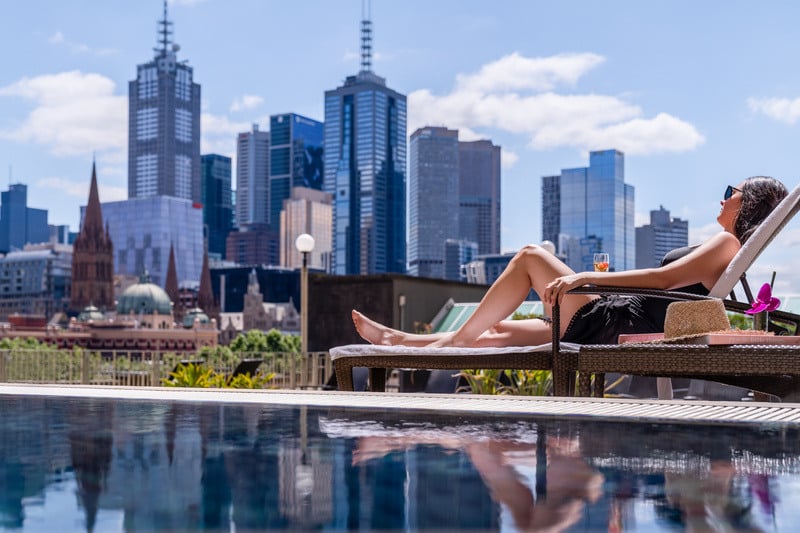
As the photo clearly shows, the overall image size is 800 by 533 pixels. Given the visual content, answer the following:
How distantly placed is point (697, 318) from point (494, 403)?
0.95 meters

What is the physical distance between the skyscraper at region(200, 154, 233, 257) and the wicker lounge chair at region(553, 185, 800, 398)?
483ft

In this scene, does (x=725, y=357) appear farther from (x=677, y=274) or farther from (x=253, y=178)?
(x=253, y=178)

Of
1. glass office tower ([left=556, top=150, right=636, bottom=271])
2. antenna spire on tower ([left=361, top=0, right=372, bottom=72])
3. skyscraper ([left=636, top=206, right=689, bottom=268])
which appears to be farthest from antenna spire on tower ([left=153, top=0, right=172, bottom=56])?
skyscraper ([left=636, top=206, right=689, bottom=268])

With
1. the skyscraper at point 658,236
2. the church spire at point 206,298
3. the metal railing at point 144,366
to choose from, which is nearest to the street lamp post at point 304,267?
the metal railing at point 144,366

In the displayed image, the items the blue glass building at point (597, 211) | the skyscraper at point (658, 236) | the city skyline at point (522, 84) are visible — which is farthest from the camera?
the blue glass building at point (597, 211)

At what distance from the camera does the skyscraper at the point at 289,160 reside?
15350 cm

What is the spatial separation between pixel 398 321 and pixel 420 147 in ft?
440

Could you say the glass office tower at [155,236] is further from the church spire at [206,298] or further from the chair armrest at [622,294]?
the chair armrest at [622,294]

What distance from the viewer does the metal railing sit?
27.0 ft

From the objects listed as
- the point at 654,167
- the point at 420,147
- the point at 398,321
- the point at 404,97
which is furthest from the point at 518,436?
the point at 404,97

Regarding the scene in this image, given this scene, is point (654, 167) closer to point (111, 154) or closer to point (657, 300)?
point (111, 154)

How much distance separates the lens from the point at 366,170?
477 ft

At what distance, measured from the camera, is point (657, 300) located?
2.95 meters

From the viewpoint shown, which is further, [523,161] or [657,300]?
[523,161]
